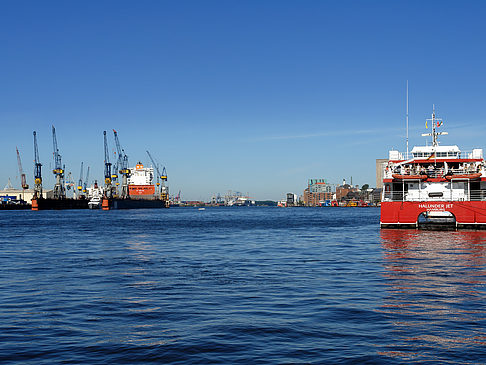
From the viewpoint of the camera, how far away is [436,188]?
52.6 m

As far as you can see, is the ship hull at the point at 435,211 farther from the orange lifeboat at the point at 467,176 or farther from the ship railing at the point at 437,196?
the orange lifeboat at the point at 467,176

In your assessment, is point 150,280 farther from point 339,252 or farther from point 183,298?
point 339,252

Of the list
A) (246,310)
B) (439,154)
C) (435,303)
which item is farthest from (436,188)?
(246,310)

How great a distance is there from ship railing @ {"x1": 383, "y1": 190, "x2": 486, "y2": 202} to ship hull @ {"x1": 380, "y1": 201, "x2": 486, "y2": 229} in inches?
49.4

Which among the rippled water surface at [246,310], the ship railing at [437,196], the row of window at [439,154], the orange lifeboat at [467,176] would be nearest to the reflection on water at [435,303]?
the rippled water surface at [246,310]

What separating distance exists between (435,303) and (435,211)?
119ft

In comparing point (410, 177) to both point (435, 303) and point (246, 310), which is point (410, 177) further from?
point (246, 310)

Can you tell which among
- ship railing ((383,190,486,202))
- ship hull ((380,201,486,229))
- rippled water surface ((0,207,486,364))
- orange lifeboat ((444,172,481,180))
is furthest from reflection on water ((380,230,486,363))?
ship railing ((383,190,486,202))

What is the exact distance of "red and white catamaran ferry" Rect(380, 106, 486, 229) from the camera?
161 ft

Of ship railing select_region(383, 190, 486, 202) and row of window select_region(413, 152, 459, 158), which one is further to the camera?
row of window select_region(413, 152, 459, 158)

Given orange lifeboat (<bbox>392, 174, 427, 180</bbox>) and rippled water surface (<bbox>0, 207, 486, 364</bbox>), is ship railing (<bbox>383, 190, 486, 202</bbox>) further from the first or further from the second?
rippled water surface (<bbox>0, 207, 486, 364</bbox>)

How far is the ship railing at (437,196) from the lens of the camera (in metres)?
50.7

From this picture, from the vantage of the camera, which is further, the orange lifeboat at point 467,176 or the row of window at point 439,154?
the row of window at point 439,154

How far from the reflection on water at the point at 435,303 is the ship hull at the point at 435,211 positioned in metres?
16.7
